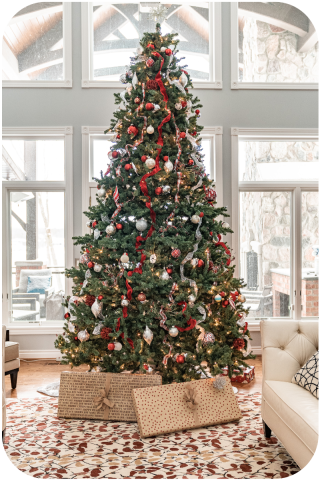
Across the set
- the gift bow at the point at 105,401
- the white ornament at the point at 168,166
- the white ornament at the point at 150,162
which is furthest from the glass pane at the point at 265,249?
the gift bow at the point at 105,401

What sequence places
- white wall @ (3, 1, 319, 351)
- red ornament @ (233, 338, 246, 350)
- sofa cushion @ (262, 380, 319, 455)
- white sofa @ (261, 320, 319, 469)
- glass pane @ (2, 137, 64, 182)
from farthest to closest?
glass pane @ (2, 137, 64, 182), white wall @ (3, 1, 319, 351), red ornament @ (233, 338, 246, 350), white sofa @ (261, 320, 319, 469), sofa cushion @ (262, 380, 319, 455)

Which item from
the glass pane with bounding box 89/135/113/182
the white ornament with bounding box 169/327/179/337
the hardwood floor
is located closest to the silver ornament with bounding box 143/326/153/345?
the white ornament with bounding box 169/327/179/337

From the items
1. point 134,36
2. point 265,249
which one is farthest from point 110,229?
point 134,36

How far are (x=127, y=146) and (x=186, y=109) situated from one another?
1.93ft

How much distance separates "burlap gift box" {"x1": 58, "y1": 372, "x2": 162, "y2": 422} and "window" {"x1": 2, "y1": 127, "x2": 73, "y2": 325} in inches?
67.2

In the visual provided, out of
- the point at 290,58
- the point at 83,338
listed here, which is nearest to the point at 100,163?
the point at 83,338

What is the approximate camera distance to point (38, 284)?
463 centimetres

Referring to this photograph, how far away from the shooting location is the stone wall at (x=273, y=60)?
4641 millimetres

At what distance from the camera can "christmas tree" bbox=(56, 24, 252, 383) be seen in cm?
300

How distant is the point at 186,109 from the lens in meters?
3.20

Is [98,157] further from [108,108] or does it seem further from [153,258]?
[153,258]

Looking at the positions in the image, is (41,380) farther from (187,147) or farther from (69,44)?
(69,44)

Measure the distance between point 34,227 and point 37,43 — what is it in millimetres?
2183

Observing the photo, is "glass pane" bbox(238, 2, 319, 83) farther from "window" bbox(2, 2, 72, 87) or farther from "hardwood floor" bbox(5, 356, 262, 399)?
"hardwood floor" bbox(5, 356, 262, 399)
